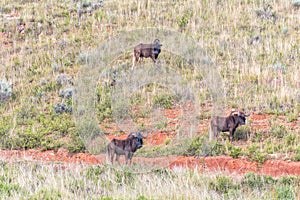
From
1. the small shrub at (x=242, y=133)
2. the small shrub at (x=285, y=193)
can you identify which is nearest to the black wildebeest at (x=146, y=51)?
the small shrub at (x=242, y=133)

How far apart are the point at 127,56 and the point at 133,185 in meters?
8.46

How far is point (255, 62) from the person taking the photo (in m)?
15.1

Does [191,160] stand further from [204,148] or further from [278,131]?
[278,131]

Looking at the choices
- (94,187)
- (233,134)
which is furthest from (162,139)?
(94,187)

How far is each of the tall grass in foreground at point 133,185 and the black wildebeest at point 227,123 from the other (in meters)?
2.57

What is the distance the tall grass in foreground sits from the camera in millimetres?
7016

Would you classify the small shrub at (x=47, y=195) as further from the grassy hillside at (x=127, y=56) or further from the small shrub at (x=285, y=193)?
the grassy hillside at (x=127, y=56)

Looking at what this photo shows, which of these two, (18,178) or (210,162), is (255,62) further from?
(18,178)

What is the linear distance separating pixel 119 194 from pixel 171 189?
25.6 inches

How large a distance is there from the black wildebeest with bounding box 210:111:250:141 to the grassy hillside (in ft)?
1.44

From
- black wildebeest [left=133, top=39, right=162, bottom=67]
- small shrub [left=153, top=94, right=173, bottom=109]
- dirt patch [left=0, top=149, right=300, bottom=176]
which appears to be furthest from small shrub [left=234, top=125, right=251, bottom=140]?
black wildebeest [left=133, top=39, right=162, bottom=67]

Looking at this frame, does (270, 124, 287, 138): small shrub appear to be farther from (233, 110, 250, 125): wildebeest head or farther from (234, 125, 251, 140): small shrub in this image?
(233, 110, 250, 125): wildebeest head

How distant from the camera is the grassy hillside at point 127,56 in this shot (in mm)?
12672

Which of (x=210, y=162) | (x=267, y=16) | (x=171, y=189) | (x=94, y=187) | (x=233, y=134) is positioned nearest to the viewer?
(x=171, y=189)
